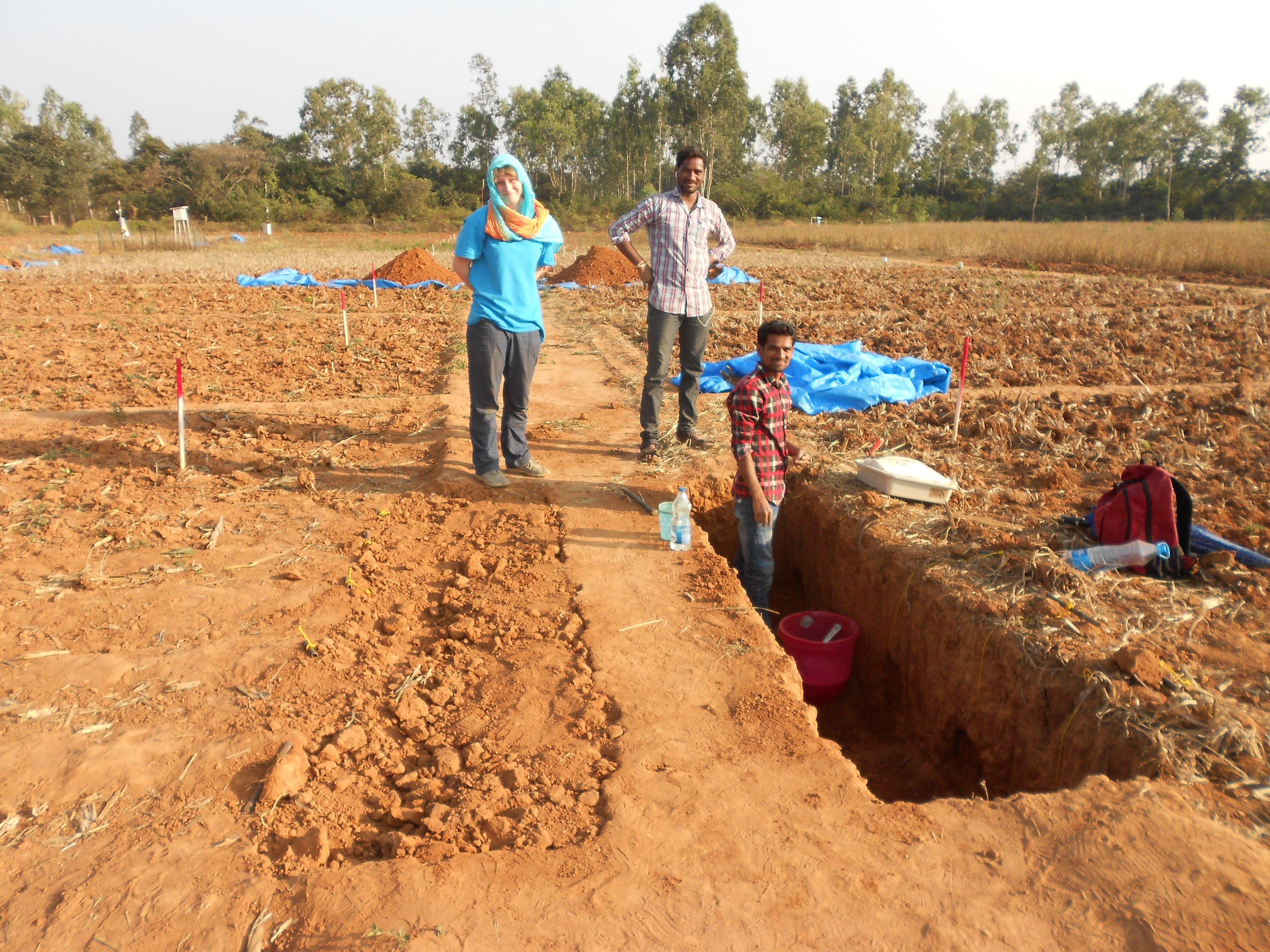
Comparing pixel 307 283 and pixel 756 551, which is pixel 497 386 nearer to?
pixel 756 551

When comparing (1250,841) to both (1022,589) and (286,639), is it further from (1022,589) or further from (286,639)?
(286,639)

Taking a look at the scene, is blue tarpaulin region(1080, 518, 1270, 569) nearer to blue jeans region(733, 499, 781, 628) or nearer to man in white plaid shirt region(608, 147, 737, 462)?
blue jeans region(733, 499, 781, 628)

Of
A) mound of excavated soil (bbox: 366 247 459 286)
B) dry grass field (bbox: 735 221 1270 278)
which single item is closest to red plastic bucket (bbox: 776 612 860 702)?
mound of excavated soil (bbox: 366 247 459 286)

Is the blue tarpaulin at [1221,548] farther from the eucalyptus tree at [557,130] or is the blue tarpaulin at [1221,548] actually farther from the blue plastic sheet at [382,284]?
the eucalyptus tree at [557,130]

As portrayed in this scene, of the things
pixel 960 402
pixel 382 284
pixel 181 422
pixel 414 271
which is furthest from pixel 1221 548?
pixel 414 271

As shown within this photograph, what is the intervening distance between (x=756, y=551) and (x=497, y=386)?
6.16 ft

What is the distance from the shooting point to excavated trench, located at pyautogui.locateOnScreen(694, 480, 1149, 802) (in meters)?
3.16

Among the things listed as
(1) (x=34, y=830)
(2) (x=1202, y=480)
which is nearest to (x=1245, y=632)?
(2) (x=1202, y=480)

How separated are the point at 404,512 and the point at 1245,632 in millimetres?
4360

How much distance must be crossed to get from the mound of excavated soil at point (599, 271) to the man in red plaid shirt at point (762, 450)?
47.2ft

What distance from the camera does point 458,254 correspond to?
15.3 feet

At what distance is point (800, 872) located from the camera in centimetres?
223

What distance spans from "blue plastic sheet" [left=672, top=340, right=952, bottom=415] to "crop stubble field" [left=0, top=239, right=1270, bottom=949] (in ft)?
0.86

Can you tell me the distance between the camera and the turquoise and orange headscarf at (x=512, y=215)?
461 centimetres
